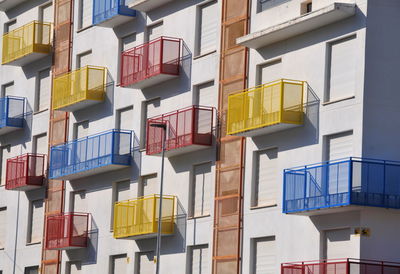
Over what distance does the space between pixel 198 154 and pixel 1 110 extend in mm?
17569

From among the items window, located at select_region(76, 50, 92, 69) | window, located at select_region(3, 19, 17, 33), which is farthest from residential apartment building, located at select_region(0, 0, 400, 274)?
window, located at select_region(3, 19, 17, 33)

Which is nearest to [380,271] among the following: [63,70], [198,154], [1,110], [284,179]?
[284,179]

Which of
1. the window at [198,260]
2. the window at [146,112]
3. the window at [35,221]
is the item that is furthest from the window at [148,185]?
the window at [35,221]

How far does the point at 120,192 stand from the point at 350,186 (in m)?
17.3

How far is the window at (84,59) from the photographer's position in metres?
62.4

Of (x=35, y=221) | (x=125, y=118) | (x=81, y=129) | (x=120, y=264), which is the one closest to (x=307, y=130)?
(x=125, y=118)

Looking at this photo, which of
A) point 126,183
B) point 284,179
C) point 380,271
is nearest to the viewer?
point 380,271

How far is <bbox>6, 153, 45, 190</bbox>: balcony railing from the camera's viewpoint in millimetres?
64188

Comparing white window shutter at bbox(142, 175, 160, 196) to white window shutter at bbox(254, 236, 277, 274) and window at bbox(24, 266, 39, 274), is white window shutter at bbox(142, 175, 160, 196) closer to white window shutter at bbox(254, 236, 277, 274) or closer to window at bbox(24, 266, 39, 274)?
white window shutter at bbox(254, 236, 277, 274)

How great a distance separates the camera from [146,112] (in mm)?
57344

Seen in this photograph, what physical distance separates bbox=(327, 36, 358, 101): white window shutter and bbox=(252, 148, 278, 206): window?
3.89 meters

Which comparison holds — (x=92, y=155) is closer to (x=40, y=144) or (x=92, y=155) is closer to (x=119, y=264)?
(x=119, y=264)

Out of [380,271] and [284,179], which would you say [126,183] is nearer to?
[284,179]

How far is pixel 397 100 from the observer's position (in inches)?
1775
